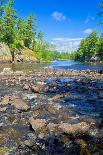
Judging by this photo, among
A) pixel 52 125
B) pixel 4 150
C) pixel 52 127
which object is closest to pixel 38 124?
pixel 52 125

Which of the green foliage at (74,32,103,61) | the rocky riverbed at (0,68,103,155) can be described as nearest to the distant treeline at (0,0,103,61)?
the green foliage at (74,32,103,61)

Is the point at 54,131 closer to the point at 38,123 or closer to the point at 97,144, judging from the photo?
the point at 38,123

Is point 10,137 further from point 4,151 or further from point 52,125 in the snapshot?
point 52,125

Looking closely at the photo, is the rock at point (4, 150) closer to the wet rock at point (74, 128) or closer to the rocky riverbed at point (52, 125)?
the rocky riverbed at point (52, 125)

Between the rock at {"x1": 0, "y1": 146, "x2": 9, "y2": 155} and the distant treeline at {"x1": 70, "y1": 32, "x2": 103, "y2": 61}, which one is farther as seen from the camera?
the distant treeline at {"x1": 70, "y1": 32, "x2": 103, "y2": 61}

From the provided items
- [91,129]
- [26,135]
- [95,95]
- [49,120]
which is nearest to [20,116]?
[49,120]

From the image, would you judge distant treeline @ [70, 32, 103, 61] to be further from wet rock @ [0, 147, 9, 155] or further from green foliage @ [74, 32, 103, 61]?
wet rock @ [0, 147, 9, 155]

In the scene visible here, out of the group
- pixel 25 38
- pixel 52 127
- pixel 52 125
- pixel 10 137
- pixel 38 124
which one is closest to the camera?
pixel 10 137

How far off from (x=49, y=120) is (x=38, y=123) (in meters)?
1.11

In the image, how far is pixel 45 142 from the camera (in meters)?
11.8

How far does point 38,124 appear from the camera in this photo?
13.7 meters

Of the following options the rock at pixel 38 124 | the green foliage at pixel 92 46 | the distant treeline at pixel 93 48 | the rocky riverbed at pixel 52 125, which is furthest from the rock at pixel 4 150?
the green foliage at pixel 92 46

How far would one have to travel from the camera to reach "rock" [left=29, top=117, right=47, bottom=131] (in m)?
13.3

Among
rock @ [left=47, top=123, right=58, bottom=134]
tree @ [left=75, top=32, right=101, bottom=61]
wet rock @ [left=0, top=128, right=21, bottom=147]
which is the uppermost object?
tree @ [left=75, top=32, right=101, bottom=61]
